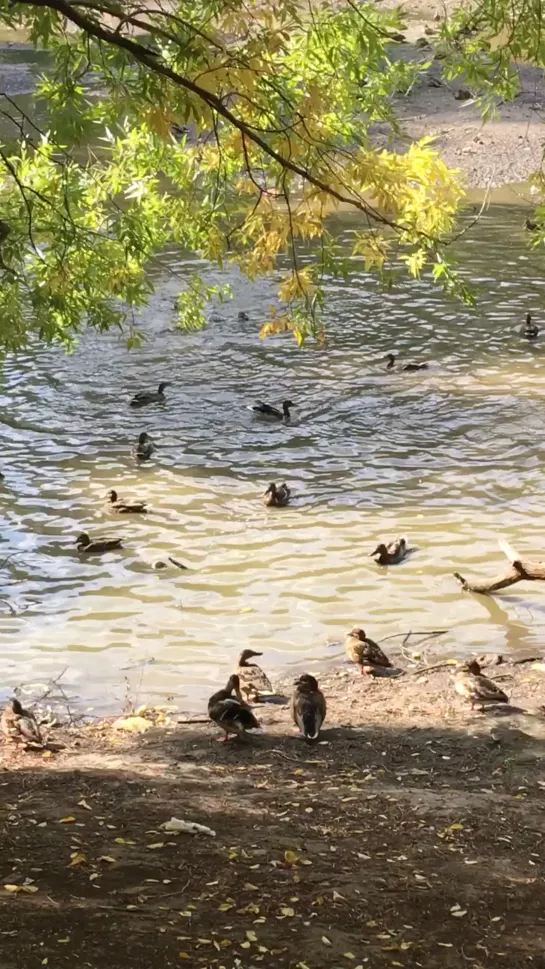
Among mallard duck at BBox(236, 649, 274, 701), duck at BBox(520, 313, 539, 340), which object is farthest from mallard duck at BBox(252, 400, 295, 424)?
mallard duck at BBox(236, 649, 274, 701)

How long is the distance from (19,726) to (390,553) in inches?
196

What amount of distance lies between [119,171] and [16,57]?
36.2 metres

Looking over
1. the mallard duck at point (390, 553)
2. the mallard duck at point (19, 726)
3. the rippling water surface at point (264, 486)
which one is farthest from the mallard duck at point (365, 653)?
the mallard duck at point (19, 726)

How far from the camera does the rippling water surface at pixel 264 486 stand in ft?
36.4

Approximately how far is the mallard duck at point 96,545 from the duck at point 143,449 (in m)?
2.92

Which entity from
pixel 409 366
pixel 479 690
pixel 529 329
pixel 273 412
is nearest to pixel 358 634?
pixel 479 690

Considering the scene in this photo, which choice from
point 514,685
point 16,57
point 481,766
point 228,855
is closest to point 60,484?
point 514,685

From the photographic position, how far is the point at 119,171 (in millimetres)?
12180

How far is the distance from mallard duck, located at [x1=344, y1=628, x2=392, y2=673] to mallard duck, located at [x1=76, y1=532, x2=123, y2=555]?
12.2 ft

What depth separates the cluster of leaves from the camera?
7.00 m

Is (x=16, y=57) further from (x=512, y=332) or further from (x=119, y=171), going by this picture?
(x=119, y=171)

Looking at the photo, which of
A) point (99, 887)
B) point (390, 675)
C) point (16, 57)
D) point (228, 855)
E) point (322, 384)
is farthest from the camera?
point (16, 57)

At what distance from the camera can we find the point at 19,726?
28.2 feet

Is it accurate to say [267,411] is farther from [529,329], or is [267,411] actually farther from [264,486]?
[529,329]
